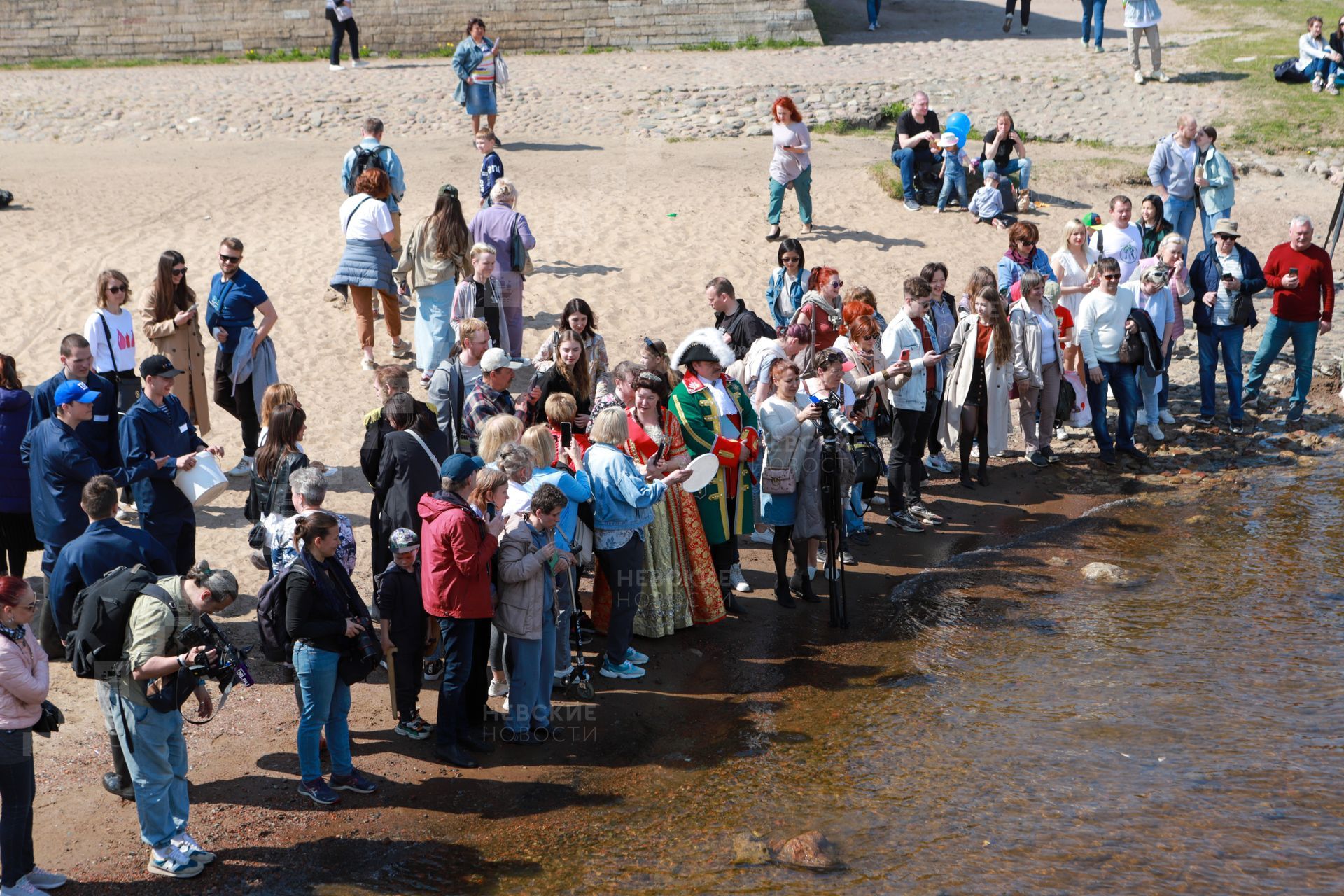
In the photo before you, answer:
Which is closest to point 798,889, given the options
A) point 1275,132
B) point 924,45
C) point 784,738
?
point 784,738

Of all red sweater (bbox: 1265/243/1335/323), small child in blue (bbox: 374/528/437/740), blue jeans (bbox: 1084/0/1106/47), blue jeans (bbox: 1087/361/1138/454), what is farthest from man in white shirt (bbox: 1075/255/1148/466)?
blue jeans (bbox: 1084/0/1106/47)

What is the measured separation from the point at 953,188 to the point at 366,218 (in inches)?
334

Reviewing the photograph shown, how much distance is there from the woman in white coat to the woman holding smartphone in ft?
20.1

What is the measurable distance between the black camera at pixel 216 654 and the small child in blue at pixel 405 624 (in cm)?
96

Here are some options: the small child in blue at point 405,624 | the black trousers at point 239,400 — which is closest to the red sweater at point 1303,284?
the small child in blue at point 405,624

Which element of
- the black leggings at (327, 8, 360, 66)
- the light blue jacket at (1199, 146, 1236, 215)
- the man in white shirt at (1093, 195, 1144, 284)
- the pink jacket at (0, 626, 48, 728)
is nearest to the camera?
the pink jacket at (0, 626, 48, 728)

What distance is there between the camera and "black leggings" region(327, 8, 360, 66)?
24016 mm

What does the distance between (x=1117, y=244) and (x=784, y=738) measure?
281 inches

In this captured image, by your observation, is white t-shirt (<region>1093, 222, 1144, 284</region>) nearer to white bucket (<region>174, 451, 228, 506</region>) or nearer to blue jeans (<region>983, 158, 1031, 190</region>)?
blue jeans (<region>983, 158, 1031, 190</region>)

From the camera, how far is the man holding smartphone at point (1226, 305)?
11773mm

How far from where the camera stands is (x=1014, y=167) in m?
16.8

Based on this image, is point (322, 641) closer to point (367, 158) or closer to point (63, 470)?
point (63, 470)

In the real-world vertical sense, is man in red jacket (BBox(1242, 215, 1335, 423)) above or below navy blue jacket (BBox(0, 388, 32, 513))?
above

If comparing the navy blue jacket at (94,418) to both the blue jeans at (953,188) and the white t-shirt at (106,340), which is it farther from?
the blue jeans at (953,188)
